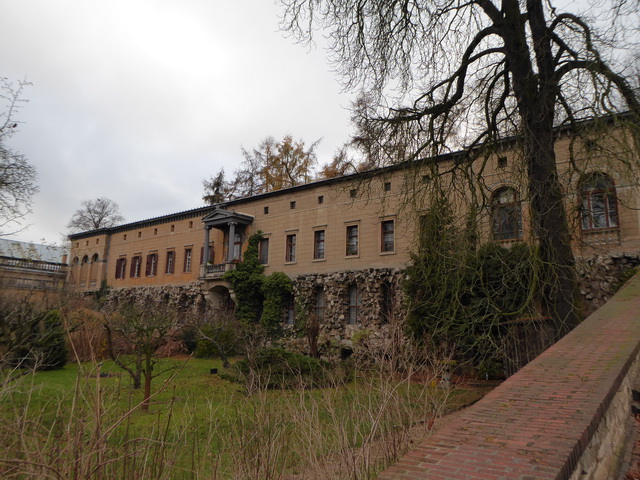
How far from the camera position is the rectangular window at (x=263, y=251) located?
98.0 feet

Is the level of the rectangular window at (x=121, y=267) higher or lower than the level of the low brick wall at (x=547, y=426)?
higher

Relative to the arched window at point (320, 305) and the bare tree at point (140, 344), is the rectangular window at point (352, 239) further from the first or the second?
the bare tree at point (140, 344)

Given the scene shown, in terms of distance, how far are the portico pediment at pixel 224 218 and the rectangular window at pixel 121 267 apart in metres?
12.8

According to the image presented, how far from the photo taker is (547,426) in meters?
3.51

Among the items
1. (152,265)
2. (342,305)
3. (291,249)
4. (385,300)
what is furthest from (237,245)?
(385,300)

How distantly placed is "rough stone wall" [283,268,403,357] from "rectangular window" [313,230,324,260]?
1.34 m

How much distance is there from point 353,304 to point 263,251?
8.09 metres

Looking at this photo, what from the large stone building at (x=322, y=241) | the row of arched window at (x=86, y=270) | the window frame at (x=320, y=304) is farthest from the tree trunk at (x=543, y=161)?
the row of arched window at (x=86, y=270)

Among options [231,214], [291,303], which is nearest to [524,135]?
[291,303]

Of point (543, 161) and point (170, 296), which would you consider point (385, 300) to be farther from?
point (170, 296)

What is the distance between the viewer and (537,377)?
5145 mm

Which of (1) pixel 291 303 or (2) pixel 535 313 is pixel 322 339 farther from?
(2) pixel 535 313

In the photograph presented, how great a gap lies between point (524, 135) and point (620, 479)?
755 cm

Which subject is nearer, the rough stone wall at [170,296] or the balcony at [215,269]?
the balcony at [215,269]
